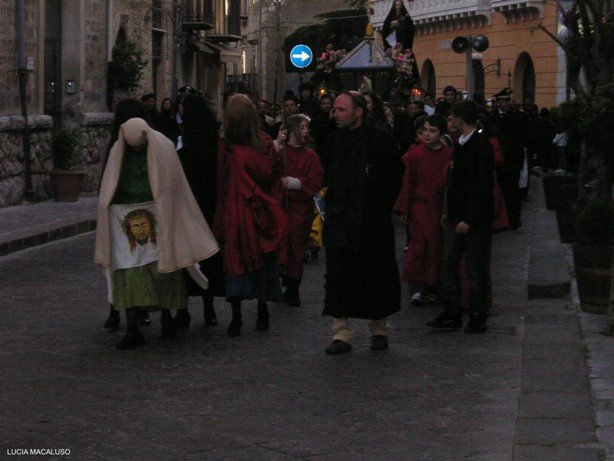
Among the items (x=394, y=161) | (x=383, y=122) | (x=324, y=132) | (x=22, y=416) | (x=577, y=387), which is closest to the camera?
(x=22, y=416)

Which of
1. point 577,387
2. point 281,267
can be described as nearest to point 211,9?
point 281,267

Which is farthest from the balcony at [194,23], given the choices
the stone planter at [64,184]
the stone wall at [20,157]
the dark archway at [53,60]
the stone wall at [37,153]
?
the stone planter at [64,184]

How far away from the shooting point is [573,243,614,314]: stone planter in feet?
34.0

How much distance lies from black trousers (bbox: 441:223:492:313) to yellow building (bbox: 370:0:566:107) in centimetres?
2612

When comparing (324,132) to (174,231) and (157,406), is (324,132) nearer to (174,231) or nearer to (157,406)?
(174,231)

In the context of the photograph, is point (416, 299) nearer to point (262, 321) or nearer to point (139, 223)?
point (262, 321)

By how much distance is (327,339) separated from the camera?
9852mm

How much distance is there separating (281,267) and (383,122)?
154cm

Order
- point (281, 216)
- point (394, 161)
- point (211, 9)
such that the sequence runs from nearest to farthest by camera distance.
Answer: point (394, 161) < point (281, 216) < point (211, 9)

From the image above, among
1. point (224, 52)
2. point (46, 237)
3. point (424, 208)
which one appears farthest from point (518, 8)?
point (424, 208)

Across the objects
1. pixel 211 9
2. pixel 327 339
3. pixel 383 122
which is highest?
pixel 211 9

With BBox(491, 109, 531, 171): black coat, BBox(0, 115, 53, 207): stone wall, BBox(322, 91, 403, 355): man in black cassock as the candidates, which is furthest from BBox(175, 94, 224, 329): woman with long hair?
BBox(0, 115, 53, 207): stone wall

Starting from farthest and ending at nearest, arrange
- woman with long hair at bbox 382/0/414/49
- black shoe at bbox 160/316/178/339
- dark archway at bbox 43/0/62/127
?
dark archway at bbox 43/0/62/127 → woman with long hair at bbox 382/0/414/49 → black shoe at bbox 160/316/178/339

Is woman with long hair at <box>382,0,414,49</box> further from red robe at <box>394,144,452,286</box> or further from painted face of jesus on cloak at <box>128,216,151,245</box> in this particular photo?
painted face of jesus on cloak at <box>128,216,151,245</box>
